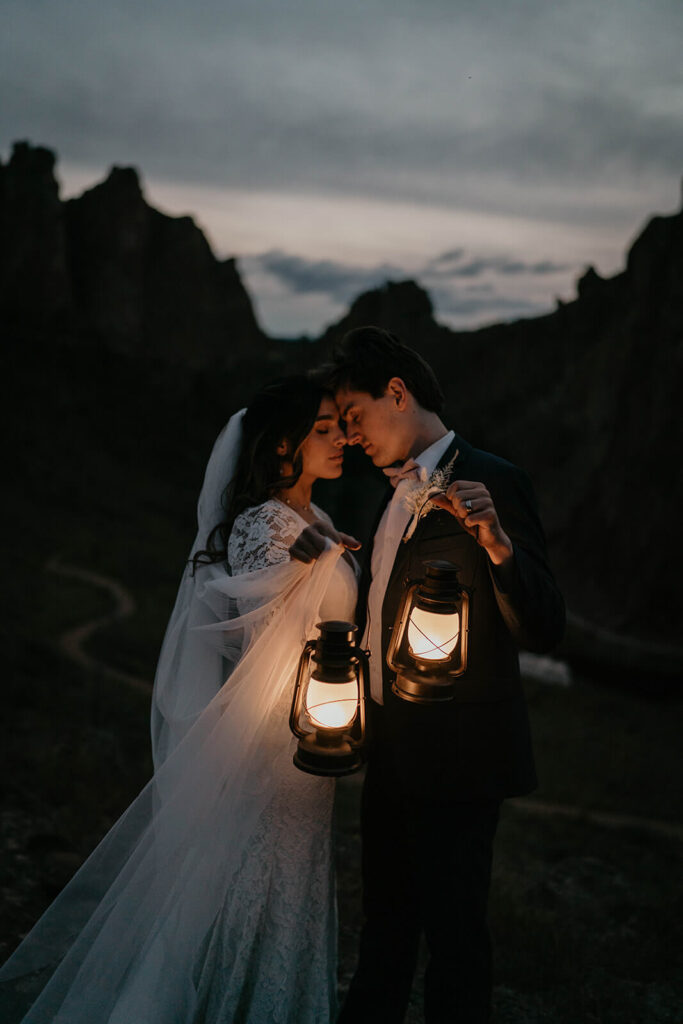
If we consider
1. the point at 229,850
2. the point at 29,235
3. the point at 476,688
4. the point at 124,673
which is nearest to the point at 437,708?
the point at 476,688

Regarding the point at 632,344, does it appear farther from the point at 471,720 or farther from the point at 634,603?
the point at 471,720

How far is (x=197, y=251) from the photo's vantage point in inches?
2063

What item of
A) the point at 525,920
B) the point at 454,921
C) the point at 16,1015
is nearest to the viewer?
the point at 454,921

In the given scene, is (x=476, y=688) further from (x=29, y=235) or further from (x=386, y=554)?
(x=29, y=235)

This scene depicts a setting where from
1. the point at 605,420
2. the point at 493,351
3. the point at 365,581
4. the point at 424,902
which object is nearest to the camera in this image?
the point at 424,902

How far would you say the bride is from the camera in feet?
7.83

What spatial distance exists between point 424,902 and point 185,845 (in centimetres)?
85

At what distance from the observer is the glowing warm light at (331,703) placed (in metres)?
2.02

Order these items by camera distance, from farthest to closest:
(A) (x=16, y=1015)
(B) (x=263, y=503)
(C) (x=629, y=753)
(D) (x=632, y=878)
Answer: (C) (x=629, y=753)
(D) (x=632, y=878)
(B) (x=263, y=503)
(A) (x=16, y=1015)

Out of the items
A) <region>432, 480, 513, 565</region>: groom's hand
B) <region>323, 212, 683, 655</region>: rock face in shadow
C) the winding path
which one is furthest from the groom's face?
<region>323, 212, 683, 655</region>: rock face in shadow

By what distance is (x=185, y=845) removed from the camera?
2.46m

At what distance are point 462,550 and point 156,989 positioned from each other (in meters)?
1.79

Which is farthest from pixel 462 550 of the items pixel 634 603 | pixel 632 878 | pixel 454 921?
pixel 634 603

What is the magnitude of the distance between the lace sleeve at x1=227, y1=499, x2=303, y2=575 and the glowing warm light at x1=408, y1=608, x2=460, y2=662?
0.78 meters
